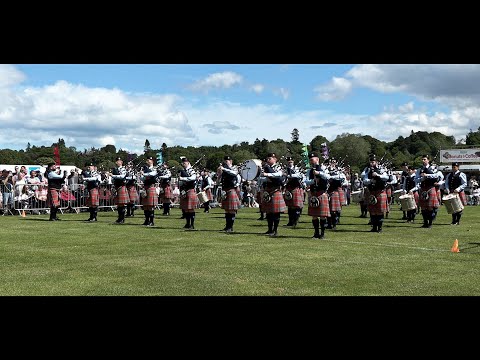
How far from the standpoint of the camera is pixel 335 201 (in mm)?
13773

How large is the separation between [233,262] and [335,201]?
6022mm

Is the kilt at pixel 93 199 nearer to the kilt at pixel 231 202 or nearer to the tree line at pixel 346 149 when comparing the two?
the kilt at pixel 231 202

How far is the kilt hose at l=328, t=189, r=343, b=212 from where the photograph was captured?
13711mm

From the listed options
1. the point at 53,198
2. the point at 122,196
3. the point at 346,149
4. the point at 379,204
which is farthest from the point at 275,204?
the point at 346,149

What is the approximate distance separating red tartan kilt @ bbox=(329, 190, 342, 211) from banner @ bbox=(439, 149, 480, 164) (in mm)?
34686

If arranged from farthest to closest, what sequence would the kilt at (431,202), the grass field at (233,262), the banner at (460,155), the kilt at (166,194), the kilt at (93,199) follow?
1. the banner at (460,155)
2. the kilt at (166,194)
3. the kilt at (93,199)
4. the kilt at (431,202)
5. the grass field at (233,262)

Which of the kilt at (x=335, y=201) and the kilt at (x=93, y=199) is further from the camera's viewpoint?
the kilt at (x=93, y=199)

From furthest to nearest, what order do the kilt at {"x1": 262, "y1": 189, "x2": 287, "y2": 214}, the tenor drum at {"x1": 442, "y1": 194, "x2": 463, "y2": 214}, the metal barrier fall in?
the metal barrier, the tenor drum at {"x1": 442, "y1": 194, "x2": 463, "y2": 214}, the kilt at {"x1": 262, "y1": 189, "x2": 287, "y2": 214}

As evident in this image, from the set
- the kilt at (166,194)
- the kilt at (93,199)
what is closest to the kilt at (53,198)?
the kilt at (93,199)

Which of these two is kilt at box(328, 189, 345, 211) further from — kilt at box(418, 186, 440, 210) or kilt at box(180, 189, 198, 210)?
kilt at box(180, 189, 198, 210)

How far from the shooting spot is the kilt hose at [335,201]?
13.7 m

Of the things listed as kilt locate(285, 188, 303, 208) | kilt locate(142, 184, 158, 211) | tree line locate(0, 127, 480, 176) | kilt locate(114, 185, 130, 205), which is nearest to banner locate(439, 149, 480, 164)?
tree line locate(0, 127, 480, 176)

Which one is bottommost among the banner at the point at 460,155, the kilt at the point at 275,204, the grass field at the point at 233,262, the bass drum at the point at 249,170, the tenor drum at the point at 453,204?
the grass field at the point at 233,262

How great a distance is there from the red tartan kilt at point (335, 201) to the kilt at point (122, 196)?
5557 millimetres
